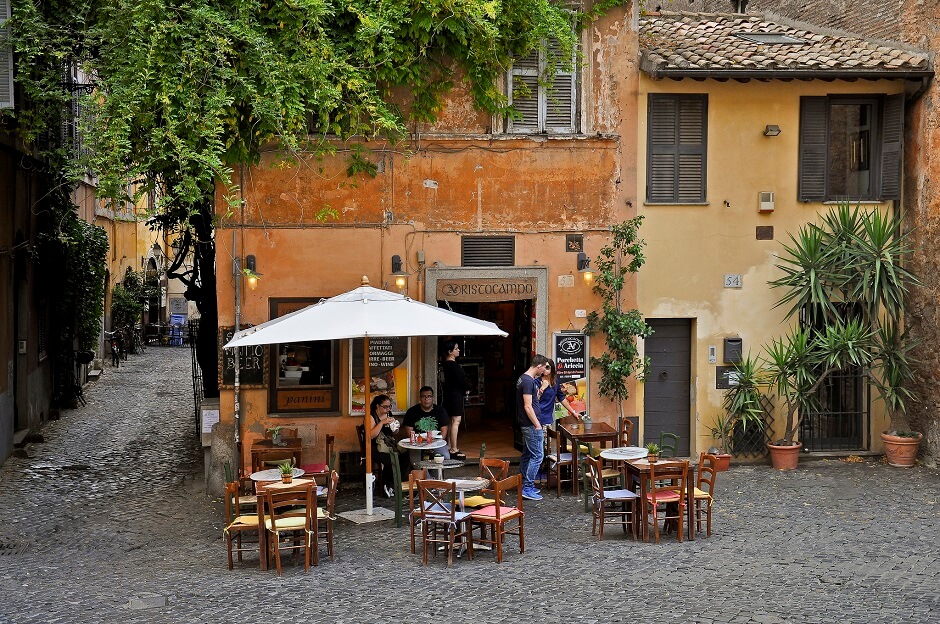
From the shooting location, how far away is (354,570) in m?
9.54

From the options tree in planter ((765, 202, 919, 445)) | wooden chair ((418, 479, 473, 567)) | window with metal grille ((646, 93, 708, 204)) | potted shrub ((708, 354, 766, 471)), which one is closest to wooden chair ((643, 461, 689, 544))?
wooden chair ((418, 479, 473, 567))

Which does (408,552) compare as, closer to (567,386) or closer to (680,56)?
(567,386)

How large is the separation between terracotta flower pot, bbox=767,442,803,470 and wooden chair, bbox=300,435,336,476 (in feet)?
19.5

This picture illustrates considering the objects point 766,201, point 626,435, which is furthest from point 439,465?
point 766,201

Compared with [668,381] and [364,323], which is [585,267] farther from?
[364,323]

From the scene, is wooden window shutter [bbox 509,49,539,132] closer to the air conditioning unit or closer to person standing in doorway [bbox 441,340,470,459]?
person standing in doorway [bbox 441,340,470,459]

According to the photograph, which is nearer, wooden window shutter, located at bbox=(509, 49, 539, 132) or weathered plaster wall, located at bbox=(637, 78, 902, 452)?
wooden window shutter, located at bbox=(509, 49, 539, 132)

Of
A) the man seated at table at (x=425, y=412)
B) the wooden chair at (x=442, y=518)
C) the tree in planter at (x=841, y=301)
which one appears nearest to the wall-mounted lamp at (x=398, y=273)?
the man seated at table at (x=425, y=412)

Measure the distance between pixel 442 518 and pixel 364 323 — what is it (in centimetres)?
222

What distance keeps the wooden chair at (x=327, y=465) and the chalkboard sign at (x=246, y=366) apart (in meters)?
1.25

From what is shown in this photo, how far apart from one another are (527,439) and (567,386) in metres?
2.07

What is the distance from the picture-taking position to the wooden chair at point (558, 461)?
41.1ft

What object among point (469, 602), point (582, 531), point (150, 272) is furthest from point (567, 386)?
point (150, 272)

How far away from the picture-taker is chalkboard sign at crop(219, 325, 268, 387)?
1328cm
